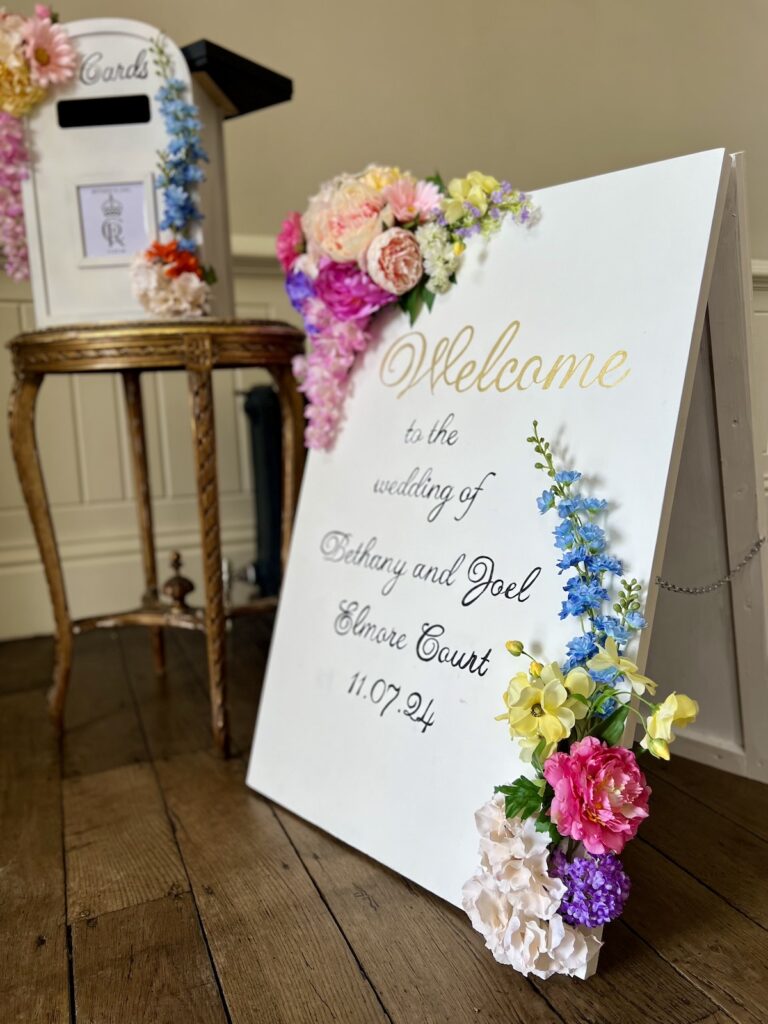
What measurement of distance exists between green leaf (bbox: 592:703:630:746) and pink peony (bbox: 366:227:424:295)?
64cm

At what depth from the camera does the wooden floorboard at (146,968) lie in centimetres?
78

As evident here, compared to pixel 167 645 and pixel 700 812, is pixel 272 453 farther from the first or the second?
pixel 700 812

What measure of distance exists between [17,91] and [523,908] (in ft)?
4.45

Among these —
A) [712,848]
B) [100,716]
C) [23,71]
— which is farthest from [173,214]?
[712,848]

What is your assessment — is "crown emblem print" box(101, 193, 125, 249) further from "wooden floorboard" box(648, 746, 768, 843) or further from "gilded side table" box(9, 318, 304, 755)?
"wooden floorboard" box(648, 746, 768, 843)

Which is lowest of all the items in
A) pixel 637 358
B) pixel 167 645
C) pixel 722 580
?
pixel 167 645

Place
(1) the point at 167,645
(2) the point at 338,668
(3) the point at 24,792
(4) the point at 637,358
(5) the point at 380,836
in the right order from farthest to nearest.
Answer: (1) the point at 167,645, (3) the point at 24,792, (2) the point at 338,668, (5) the point at 380,836, (4) the point at 637,358

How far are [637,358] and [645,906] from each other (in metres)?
0.61

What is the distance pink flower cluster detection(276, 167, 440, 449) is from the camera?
1099 millimetres

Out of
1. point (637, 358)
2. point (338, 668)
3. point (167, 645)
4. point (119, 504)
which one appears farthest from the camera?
point (119, 504)

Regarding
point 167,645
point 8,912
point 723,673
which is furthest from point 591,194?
point 167,645

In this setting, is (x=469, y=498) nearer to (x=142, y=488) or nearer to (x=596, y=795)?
(x=596, y=795)

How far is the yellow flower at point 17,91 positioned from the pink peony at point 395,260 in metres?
0.65

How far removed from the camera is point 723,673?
3.59 ft
